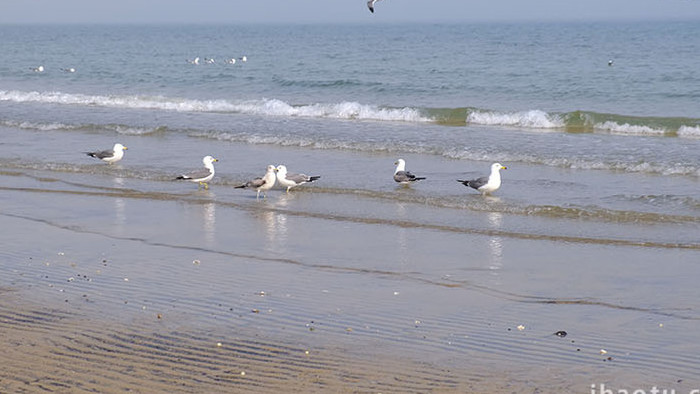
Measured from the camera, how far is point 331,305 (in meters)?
8.22

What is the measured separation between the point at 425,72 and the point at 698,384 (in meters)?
32.5

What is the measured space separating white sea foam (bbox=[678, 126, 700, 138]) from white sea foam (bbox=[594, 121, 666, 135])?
0.40 meters

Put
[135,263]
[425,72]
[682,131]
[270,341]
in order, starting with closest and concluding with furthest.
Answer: [270,341] < [135,263] < [682,131] < [425,72]

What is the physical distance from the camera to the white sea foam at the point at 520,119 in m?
23.9

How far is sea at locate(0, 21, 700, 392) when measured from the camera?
8133mm

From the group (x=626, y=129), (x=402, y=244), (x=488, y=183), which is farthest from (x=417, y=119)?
(x=402, y=244)

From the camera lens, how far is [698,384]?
20.9 feet

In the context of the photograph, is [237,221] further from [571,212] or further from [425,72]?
[425,72]

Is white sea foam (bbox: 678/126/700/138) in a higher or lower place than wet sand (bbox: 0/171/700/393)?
lower

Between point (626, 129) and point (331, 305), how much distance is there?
16040mm

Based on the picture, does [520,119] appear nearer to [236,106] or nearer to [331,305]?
[236,106]

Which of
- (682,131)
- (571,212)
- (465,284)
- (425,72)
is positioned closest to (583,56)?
(425,72)

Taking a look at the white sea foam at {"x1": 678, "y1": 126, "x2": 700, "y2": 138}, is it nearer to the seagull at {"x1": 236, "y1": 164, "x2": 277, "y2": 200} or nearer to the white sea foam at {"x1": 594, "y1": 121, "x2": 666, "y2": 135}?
the white sea foam at {"x1": 594, "y1": 121, "x2": 666, "y2": 135}

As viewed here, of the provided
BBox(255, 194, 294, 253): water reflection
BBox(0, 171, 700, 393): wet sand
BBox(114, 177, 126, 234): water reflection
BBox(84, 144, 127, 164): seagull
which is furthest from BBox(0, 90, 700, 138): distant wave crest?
BBox(114, 177, 126, 234): water reflection
